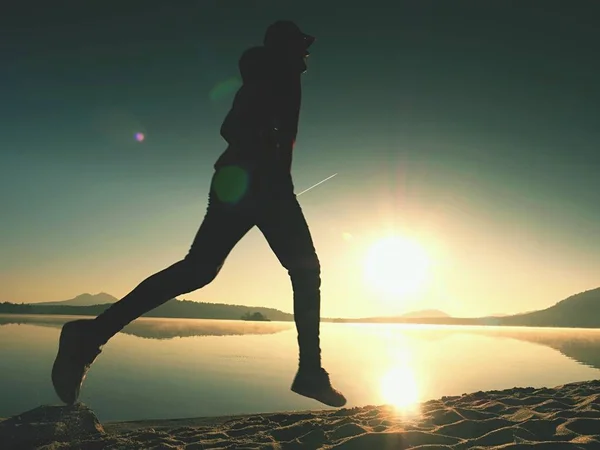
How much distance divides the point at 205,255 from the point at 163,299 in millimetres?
380

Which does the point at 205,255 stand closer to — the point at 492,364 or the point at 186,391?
the point at 186,391

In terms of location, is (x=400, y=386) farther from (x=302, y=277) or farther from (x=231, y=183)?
(x=231, y=183)

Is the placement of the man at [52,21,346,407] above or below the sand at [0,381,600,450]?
above

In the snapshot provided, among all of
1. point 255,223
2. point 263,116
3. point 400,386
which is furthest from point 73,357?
point 400,386

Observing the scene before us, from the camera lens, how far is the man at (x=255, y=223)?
271 cm

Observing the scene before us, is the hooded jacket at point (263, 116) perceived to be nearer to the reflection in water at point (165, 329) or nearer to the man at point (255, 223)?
the man at point (255, 223)

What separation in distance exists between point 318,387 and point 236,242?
3.38ft

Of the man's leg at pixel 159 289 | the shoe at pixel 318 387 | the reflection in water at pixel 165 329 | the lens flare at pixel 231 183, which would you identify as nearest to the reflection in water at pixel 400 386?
the shoe at pixel 318 387

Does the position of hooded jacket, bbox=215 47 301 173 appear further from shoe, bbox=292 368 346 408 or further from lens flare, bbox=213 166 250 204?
shoe, bbox=292 368 346 408

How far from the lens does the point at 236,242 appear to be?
282 cm

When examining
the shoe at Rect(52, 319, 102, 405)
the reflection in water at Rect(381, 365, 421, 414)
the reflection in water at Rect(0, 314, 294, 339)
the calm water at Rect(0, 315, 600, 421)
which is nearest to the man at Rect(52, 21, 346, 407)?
the shoe at Rect(52, 319, 102, 405)

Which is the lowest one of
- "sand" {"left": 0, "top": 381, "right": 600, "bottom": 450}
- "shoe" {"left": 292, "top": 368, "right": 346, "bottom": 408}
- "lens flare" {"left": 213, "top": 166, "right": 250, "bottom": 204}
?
"sand" {"left": 0, "top": 381, "right": 600, "bottom": 450}

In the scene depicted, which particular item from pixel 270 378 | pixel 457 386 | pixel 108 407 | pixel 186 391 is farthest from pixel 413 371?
pixel 108 407

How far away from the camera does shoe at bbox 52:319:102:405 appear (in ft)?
9.21
